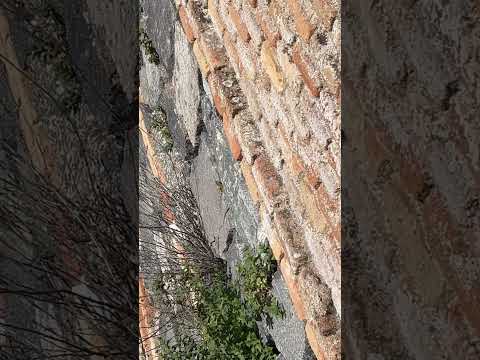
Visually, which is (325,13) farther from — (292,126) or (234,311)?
(234,311)

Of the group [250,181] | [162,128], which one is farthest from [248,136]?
[162,128]

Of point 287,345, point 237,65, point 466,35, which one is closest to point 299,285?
point 287,345

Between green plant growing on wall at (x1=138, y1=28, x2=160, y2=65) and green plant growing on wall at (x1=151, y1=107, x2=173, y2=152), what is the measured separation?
0.65ft

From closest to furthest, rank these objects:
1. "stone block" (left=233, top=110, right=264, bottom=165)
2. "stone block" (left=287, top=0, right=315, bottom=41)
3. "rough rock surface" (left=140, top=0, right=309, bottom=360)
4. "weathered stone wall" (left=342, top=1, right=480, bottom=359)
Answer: "weathered stone wall" (left=342, top=1, right=480, bottom=359) → "stone block" (left=287, top=0, right=315, bottom=41) → "stone block" (left=233, top=110, right=264, bottom=165) → "rough rock surface" (left=140, top=0, right=309, bottom=360)

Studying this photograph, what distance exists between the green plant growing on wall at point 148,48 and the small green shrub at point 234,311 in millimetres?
911

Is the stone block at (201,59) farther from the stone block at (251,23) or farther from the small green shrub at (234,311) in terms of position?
the small green shrub at (234,311)

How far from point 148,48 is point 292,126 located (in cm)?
129

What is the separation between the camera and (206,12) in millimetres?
2857

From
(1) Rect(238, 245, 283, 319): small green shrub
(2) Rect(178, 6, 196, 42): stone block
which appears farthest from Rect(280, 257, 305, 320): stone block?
(2) Rect(178, 6, 196, 42): stone block

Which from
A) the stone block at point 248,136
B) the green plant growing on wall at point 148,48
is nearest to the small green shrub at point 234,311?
the stone block at point 248,136

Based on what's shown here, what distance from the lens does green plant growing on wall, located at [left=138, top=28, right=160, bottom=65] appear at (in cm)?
344

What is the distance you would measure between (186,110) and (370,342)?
4.59ft

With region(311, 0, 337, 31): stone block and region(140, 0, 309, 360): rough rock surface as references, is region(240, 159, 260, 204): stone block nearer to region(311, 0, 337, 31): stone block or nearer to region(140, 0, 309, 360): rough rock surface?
region(140, 0, 309, 360): rough rock surface

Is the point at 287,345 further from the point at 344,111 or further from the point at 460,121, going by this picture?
the point at 460,121
